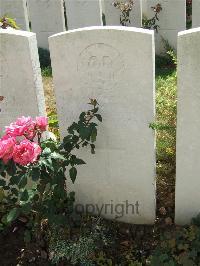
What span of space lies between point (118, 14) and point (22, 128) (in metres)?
4.33

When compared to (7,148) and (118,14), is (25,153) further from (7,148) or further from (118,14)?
(118,14)

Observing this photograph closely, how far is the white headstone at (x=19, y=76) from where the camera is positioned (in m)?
3.04

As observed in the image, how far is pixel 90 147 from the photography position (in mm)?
3258

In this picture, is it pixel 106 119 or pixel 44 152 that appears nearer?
pixel 44 152

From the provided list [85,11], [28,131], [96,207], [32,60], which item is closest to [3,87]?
[32,60]

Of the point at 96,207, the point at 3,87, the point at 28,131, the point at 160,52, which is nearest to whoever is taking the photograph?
the point at 28,131

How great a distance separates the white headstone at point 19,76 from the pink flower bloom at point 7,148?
26.1 inches

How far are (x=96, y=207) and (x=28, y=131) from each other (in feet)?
3.49

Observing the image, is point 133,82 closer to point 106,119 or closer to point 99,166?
point 106,119

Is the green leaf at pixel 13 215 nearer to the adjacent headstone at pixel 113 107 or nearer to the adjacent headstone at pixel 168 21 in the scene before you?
the adjacent headstone at pixel 113 107

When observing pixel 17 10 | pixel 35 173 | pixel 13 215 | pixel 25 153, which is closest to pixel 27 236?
pixel 13 215

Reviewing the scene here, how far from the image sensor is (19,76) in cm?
317

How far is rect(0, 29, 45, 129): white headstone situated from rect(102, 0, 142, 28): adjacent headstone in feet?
11.8

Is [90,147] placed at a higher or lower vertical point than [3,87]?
lower
